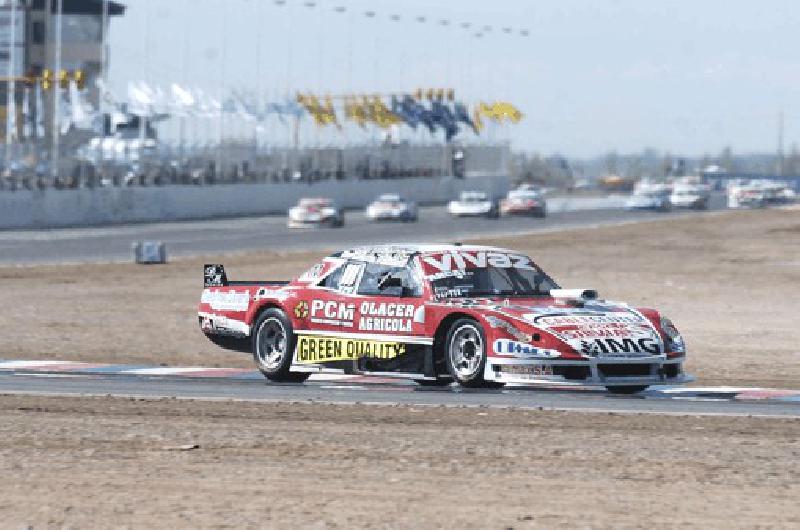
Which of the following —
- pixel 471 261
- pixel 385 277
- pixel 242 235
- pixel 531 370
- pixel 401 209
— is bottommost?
pixel 242 235

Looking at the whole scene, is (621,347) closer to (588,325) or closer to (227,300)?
(588,325)

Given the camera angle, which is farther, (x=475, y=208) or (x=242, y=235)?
(x=475, y=208)

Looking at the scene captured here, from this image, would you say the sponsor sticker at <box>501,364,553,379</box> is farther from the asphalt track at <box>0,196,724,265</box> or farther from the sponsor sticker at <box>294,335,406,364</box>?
the asphalt track at <box>0,196,724,265</box>

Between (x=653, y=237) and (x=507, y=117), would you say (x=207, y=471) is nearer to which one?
(x=653, y=237)

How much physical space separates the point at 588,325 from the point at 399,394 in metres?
1.71

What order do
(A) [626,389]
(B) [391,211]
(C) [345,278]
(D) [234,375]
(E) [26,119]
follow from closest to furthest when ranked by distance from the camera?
(A) [626,389] < (C) [345,278] < (D) [234,375] < (B) [391,211] < (E) [26,119]

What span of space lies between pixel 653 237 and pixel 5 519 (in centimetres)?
4747

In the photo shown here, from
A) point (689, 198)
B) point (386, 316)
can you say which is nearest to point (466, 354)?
point (386, 316)

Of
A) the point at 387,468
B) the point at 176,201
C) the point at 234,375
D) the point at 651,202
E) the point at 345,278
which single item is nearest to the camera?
the point at 387,468

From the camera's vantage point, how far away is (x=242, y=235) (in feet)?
195

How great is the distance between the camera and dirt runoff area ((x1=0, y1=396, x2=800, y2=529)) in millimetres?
9141

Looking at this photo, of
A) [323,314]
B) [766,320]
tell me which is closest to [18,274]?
[766,320]

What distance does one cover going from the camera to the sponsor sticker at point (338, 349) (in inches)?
658

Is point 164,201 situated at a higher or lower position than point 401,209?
higher
